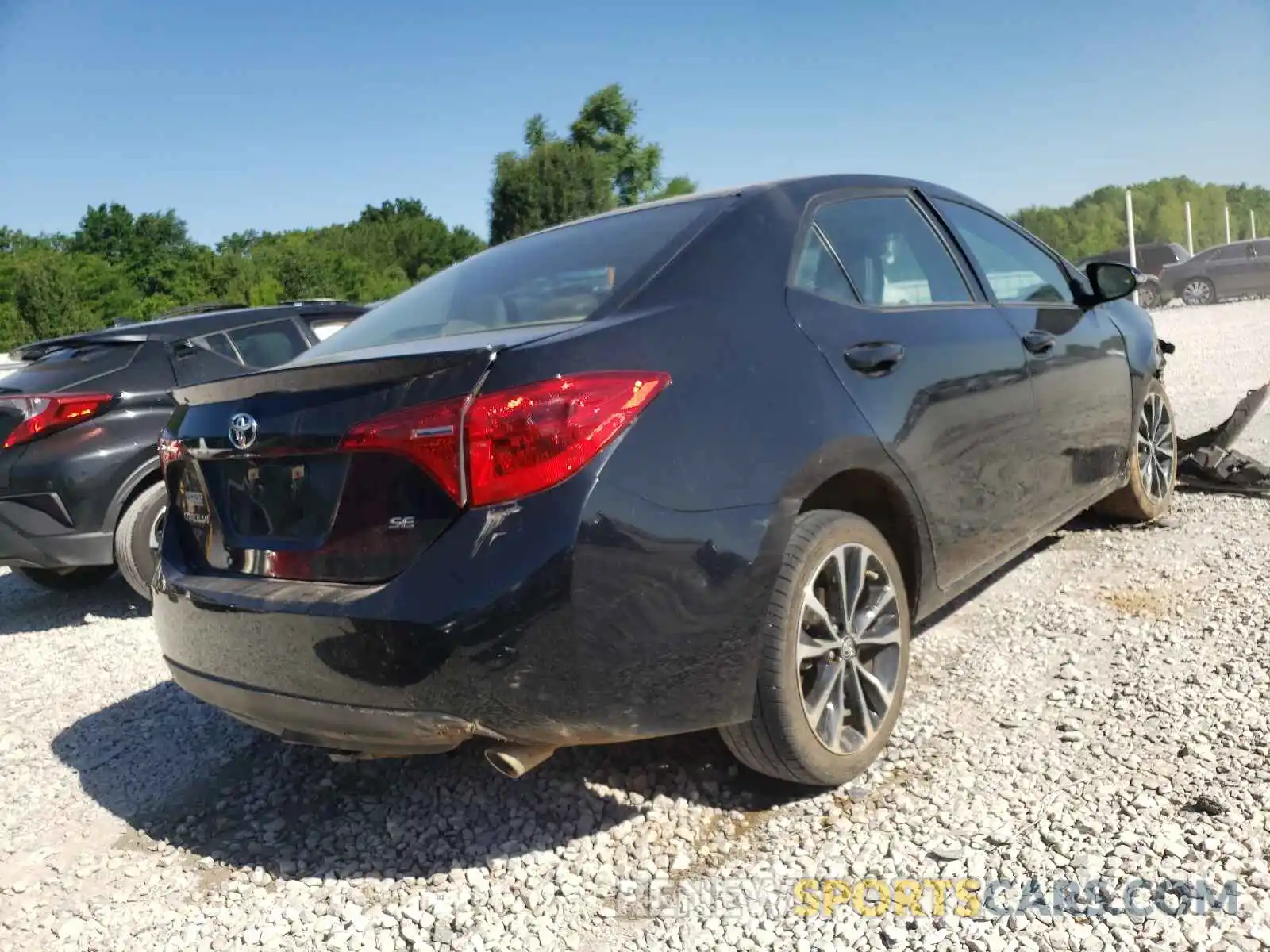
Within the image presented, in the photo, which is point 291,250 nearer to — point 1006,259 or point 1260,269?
point 1260,269

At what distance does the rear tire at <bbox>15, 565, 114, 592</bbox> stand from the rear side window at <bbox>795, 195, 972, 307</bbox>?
15.3 feet

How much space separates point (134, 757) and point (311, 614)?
5.80 ft

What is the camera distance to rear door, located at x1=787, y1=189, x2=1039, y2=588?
8.90 ft

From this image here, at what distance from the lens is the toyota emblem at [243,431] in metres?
2.35

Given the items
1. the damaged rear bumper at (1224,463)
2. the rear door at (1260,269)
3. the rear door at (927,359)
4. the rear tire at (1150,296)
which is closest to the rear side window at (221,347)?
the rear door at (927,359)

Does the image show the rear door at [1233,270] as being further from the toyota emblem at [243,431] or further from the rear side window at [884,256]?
the toyota emblem at [243,431]

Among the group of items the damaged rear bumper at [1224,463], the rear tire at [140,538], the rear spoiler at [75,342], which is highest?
the rear spoiler at [75,342]

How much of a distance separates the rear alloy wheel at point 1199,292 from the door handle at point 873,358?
26381mm

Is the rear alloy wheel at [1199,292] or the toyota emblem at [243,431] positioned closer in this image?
the toyota emblem at [243,431]

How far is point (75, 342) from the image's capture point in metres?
5.26

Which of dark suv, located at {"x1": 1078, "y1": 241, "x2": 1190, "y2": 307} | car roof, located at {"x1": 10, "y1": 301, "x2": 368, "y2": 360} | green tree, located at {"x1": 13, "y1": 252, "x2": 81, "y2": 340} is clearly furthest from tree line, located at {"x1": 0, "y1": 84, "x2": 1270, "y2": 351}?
car roof, located at {"x1": 10, "y1": 301, "x2": 368, "y2": 360}

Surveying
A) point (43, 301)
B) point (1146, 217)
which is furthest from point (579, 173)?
point (1146, 217)

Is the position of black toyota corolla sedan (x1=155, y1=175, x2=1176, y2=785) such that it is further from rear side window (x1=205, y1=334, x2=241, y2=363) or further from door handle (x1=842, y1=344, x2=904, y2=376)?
rear side window (x1=205, y1=334, x2=241, y2=363)

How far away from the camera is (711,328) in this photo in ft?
7.72
